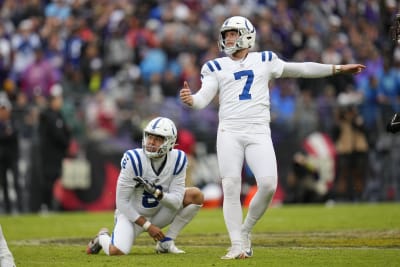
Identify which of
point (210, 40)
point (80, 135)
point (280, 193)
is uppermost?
point (210, 40)

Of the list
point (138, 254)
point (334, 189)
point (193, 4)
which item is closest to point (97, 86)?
point (193, 4)

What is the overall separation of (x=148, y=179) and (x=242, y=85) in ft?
4.24

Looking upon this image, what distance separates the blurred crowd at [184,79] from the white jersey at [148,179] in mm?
7911

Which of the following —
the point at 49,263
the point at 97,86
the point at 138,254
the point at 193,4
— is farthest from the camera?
the point at 193,4

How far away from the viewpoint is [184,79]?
20.0m

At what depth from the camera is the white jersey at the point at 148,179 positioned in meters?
9.89

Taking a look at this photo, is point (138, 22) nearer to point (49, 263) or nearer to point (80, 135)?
Answer: point (80, 135)

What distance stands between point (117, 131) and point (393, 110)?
16.7ft

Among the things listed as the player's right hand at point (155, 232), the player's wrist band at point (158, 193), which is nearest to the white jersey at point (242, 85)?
the player's wrist band at point (158, 193)

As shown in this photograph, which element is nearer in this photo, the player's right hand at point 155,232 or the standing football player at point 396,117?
the player's right hand at point 155,232

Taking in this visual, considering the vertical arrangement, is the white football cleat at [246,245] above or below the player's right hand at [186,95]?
below

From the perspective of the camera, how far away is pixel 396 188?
63.0ft

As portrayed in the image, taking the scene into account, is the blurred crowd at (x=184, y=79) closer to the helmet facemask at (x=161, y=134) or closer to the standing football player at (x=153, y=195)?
the standing football player at (x=153, y=195)

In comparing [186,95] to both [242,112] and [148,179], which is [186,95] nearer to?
[242,112]
